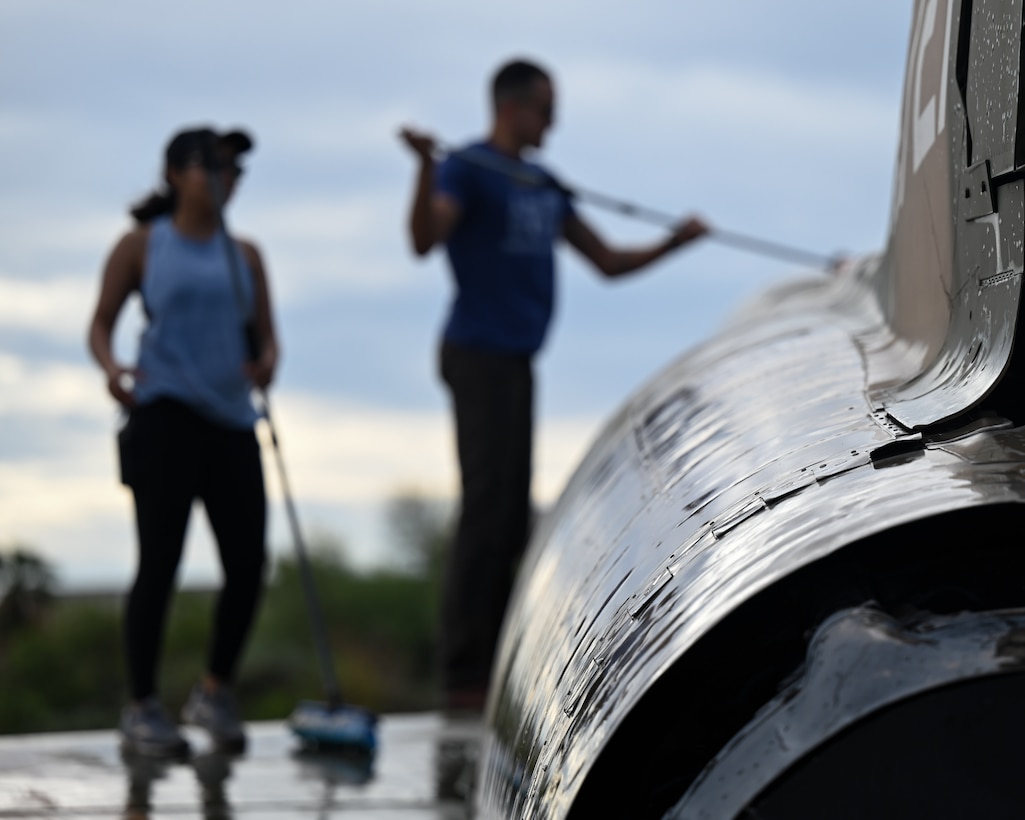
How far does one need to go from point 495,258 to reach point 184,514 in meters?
1.79

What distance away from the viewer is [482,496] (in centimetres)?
587

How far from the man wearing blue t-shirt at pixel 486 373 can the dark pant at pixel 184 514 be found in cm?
117

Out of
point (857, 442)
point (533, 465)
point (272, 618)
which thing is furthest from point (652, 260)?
point (272, 618)

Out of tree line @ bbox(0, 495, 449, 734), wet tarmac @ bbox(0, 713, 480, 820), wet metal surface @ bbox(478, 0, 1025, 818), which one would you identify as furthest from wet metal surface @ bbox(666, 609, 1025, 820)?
tree line @ bbox(0, 495, 449, 734)

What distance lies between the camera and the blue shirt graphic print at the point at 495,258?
231 inches

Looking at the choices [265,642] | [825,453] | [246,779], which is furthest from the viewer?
[265,642]

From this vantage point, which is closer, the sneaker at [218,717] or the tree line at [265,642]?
the sneaker at [218,717]

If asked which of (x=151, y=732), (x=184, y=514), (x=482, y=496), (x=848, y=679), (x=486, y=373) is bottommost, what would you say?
(x=848, y=679)

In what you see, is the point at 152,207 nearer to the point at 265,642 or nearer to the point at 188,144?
the point at 188,144

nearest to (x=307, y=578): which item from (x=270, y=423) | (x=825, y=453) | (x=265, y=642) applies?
(x=270, y=423)

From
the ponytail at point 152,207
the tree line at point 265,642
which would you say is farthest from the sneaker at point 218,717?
the tree line at point 265,642

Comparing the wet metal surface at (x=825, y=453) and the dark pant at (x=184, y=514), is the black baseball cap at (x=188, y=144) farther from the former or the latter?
the wet metal surface at (x=825, y=453)

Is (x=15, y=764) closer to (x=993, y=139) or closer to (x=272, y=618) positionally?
(x=993, y=139)

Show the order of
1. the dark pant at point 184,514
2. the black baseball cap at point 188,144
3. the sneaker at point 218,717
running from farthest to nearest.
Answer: the black baseball cap at point 188,144
the sneaker at point 218,717
the dark pant at point 184,514
